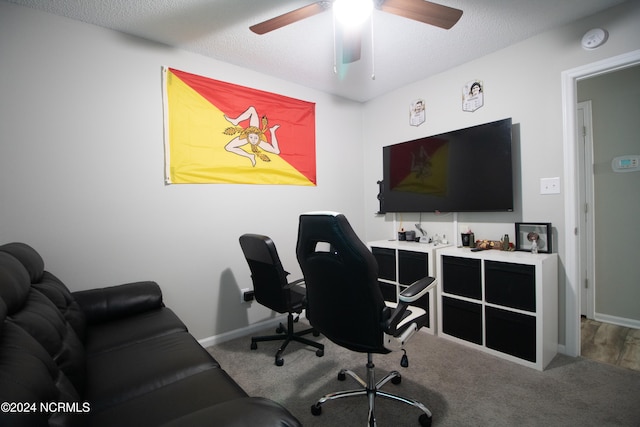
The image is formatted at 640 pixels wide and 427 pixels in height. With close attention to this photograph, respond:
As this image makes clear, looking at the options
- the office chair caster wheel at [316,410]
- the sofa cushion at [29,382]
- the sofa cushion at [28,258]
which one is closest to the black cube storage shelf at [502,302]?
the office chair caster wheel at [316,410]

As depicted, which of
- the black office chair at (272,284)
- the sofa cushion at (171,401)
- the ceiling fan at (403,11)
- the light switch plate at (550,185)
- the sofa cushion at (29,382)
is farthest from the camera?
the light switch plate at (550,185)

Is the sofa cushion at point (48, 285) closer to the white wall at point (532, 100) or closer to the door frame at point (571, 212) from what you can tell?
the white wall at point (532, 100)

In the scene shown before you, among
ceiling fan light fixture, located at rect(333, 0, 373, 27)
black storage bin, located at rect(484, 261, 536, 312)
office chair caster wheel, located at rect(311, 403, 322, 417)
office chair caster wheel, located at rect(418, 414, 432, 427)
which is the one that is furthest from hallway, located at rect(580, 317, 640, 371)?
ceiling fan light fixture, located at rect(333, 0, 373, 27)

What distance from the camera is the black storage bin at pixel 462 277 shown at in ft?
7.92

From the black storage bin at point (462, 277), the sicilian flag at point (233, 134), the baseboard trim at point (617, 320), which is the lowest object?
the baseboard trim at point (617, 320)

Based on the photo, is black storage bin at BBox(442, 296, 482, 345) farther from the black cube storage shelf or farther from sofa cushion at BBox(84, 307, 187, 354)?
sofa cushion at BBox(84, 307, 187, 354)

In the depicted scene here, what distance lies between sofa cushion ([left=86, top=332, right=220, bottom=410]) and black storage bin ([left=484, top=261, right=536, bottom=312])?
2.11 metres

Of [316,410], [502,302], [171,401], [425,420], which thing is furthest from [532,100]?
[171,401]

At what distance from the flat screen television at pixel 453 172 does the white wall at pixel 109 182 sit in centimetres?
151

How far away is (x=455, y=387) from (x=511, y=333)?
0.68 metres

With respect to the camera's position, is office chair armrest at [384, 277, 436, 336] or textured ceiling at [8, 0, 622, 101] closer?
office chair armrest at [384, 277, 436, 336]

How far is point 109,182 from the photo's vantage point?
220cm

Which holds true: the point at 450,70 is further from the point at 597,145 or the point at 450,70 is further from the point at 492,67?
the point at 597,145

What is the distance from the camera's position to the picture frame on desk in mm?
2360
